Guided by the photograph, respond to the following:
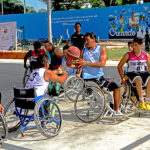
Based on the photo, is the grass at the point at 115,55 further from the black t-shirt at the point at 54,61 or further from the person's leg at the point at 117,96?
the person's leg at the point at 117,96

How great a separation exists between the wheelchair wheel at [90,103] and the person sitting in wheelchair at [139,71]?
0.80m

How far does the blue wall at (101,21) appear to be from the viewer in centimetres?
2995

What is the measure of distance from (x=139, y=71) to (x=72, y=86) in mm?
2493

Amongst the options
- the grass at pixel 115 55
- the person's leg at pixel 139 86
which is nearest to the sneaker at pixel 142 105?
the person's leg at pixel 139 86

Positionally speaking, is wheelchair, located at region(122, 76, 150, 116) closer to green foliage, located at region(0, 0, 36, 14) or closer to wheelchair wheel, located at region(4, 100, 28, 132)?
wheelchair wheel, located at region(4, 100, 28, 132)

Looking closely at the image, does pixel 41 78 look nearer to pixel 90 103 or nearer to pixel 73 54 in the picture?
pixel 73 54

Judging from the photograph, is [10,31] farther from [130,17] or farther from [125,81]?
[125,81]

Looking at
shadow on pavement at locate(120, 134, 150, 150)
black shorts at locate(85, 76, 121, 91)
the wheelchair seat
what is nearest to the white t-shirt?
the wheelchair seat

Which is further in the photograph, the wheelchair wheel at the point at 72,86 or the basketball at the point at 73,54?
the wheelchair wheel at the point at 72,86

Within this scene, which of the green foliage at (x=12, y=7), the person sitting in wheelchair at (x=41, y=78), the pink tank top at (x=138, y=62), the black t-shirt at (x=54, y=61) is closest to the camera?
the person sitting in wheelchair at (x=41, y=78)

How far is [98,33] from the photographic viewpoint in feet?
110

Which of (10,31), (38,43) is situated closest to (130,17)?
(10,31)

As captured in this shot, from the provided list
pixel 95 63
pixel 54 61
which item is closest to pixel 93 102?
pixel 95 63

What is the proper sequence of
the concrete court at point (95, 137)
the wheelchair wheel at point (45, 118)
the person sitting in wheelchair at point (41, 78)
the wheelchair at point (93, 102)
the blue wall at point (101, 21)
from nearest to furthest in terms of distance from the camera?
the concrete court at point (95, 137) < the wheelchair wheel at point (45, 118) < the person sitting in wheelchair at point (41, 78) < the wheelchair at point (93, 102) < the blue wall at point (101, 21)
